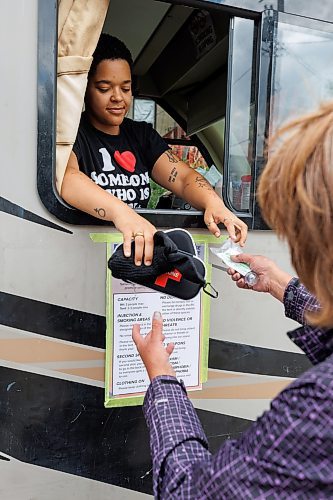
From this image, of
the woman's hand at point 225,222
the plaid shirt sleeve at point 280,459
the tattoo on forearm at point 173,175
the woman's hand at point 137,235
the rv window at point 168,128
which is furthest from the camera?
the rv window at point 168,128

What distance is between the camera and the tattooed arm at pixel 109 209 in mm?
1444

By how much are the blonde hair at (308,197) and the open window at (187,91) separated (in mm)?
832

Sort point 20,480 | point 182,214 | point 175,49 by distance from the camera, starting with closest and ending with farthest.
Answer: point 20,480, point 182,214, point 175,49

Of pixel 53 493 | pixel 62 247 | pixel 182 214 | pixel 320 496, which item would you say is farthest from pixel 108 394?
pixel 320 496

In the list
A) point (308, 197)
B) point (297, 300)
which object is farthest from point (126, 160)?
point (308, 197)

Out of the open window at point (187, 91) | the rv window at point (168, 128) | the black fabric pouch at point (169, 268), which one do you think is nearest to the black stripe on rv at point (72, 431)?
the black fabric pouch at point (169, 268)

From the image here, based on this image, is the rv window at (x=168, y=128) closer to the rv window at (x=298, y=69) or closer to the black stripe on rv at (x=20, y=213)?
the rv window at (x=298, y=69)

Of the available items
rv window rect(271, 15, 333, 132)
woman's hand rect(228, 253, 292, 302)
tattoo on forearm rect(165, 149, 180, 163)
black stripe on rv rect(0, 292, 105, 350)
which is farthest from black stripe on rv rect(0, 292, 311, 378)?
rv window rect(271, 15, 333, 132)

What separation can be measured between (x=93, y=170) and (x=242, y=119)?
0.53 metres

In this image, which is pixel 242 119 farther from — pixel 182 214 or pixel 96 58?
pixel 96 58

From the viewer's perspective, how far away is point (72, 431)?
5.53 ft

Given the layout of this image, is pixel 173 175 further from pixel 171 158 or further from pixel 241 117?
pixel 241 117

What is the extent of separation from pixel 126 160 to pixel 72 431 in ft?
3.00

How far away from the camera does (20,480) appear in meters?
1.63
